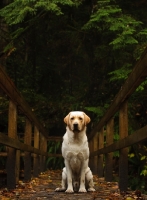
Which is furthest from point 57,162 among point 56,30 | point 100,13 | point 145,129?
point 145,129

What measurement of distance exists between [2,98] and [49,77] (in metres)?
5.57

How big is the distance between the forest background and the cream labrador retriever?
4344mm

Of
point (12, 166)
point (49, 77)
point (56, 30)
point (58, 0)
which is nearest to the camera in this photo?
point (12, 166)

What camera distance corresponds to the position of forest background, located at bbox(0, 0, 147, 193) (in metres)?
10.6

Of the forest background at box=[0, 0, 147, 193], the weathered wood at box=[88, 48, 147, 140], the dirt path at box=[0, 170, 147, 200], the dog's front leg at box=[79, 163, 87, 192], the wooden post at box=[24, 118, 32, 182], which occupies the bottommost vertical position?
the dirt path at box=[0, 170, 147, 200]

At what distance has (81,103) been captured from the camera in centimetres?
1552

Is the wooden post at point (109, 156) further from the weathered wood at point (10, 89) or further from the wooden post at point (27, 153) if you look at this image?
the weathered wood at point (10, 89)

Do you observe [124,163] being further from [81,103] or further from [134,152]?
[81,103]

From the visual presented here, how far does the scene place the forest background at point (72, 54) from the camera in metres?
10.6

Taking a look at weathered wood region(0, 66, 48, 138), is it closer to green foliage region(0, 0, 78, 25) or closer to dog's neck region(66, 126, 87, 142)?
dog's neck region(66, 126, 87, 142)

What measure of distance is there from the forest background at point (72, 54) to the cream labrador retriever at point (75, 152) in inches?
171

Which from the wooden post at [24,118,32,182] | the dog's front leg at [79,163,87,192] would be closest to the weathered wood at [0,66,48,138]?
the wooden post at [24,118,32,182]

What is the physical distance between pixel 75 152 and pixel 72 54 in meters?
13.3

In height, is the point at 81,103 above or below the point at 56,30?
below
